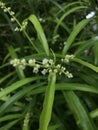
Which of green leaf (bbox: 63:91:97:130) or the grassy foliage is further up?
the grassy foliage

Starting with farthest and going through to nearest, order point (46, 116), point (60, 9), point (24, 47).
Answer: point (60, 9) < point (24, 47) < point (46, 116)

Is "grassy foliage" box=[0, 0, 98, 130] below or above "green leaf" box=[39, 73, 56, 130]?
above

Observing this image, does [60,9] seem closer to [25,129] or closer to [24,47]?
[24,47]

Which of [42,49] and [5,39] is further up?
[5,39]

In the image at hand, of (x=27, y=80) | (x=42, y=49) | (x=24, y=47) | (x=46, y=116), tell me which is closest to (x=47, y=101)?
(x=46, y=116)

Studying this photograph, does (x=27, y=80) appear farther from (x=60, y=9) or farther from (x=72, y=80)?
(x=60, y=9)

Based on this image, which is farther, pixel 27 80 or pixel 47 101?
pixel 27 80

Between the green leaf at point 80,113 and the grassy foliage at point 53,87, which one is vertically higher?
the grassy foliage at point 53,87

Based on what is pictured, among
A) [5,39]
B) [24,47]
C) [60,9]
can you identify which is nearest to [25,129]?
[24,47]

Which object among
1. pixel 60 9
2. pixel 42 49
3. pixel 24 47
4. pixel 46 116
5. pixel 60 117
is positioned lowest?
pixel 46 116

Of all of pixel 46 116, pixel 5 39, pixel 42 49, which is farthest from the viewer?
pixel 5 39

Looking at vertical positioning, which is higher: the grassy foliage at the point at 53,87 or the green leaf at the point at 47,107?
the grassy foliage at the point at 53,87
